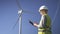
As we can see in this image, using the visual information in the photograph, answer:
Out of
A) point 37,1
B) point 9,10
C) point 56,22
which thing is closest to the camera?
point 56,22

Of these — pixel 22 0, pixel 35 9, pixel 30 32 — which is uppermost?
pixel 22 0

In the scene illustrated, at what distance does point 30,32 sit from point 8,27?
57cm

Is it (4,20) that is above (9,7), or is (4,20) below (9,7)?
below

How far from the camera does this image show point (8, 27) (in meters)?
3.64

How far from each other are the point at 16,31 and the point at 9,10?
1.75 feet

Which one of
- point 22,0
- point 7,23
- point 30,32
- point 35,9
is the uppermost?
point 22,0

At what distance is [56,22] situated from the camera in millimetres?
3240

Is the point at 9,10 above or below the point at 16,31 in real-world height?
above

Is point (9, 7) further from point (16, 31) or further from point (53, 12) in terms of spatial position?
point (53, 12)

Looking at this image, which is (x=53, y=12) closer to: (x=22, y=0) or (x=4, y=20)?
(x=22, y=0)

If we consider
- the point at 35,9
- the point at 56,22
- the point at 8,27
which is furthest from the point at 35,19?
the point at 8,27

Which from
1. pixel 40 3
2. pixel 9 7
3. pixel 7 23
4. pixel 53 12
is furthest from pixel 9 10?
pixel 53 12

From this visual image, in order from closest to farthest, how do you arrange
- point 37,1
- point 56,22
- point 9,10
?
point 56,22, point 37,1, point 9,10

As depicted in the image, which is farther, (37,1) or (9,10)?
(9,10)
